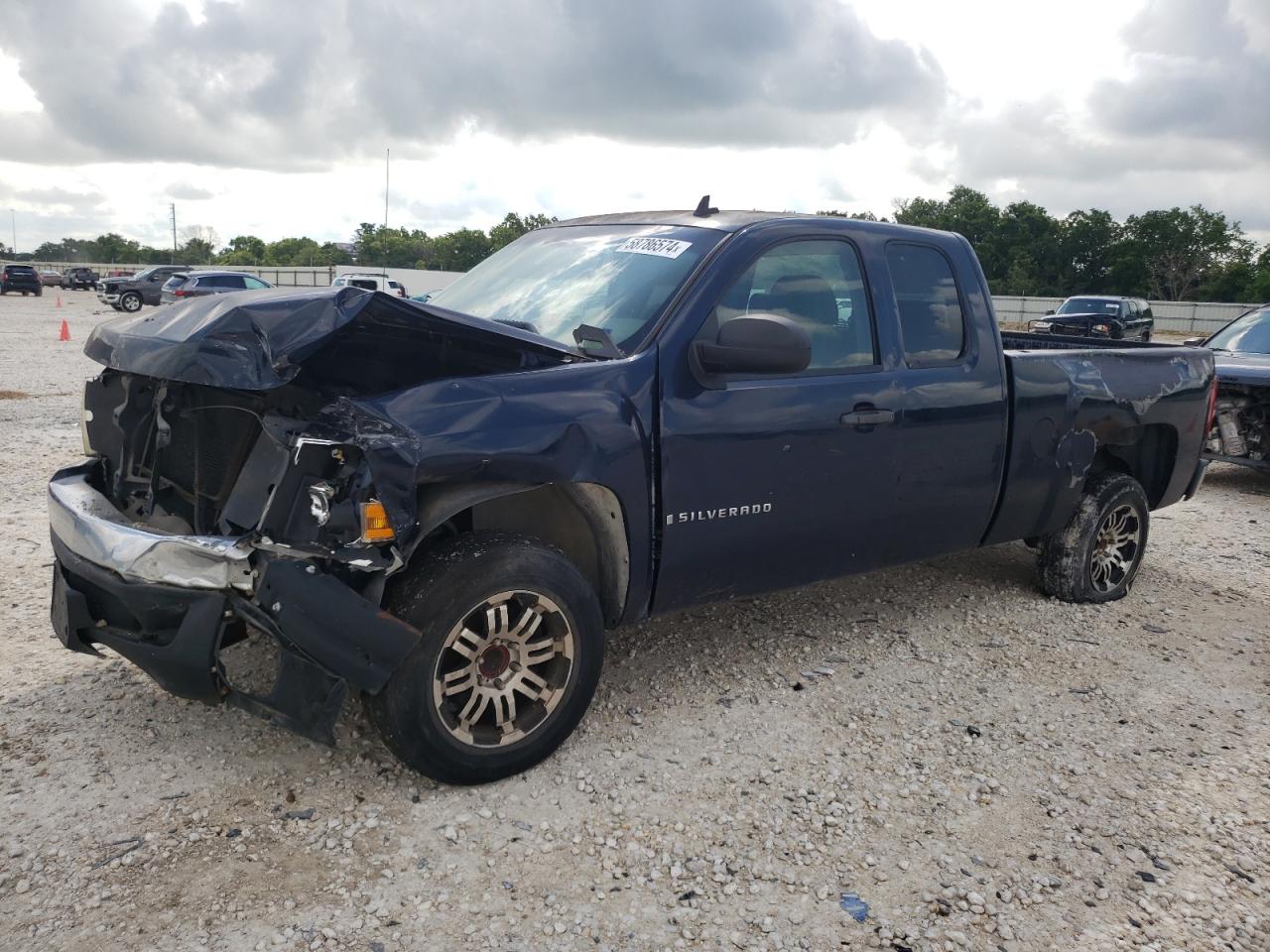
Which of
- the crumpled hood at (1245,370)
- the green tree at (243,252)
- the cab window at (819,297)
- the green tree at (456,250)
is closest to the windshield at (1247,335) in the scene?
the crumpled hood at (1245,370)

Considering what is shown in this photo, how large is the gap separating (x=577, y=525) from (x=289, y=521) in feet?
3.69

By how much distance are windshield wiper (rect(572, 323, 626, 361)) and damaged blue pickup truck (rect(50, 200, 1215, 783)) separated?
0.01 meters

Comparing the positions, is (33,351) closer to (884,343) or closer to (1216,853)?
(884,343)

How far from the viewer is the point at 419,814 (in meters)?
3.20

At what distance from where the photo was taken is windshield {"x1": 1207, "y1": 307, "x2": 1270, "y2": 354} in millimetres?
9789

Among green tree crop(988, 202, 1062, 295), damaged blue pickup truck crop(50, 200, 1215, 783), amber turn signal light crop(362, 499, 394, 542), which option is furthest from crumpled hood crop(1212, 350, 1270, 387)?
green tree crop(988, 202, 1062, 295)

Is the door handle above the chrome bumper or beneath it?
above

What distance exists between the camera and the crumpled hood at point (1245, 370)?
8.77 m

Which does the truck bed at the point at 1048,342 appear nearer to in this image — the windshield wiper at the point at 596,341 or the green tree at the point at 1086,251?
the windshield wiper at the point at 596,341

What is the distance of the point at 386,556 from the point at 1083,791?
252cm

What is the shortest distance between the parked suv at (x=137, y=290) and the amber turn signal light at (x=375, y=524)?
3393 cm

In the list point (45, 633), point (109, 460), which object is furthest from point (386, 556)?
point (45, 633)

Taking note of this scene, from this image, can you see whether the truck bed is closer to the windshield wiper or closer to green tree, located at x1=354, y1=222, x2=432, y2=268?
the windshield wiper

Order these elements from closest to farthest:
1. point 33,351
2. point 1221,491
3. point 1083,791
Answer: point 1083,791 < point 1221,491 < point 33,351
